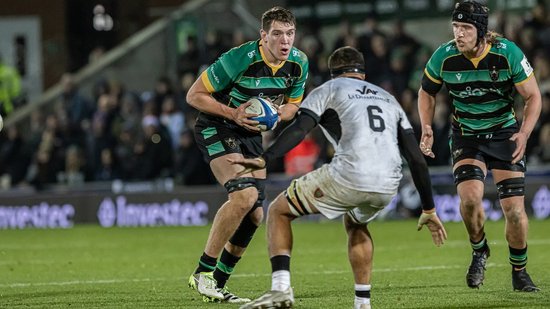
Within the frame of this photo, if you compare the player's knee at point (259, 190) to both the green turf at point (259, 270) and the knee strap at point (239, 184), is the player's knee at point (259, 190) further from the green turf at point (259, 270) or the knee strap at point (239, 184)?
the green turf at point (259, 270)

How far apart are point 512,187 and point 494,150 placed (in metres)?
0.34

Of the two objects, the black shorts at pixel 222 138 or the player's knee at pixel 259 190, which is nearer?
the player's knee at pixel 259 190

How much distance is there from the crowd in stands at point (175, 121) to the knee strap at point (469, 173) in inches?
363

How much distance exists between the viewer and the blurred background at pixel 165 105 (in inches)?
773

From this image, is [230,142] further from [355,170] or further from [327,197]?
[355,170]

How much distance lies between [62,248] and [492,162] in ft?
26.3

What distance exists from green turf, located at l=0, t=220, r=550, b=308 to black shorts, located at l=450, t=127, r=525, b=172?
1.00m

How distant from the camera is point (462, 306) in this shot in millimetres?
8305

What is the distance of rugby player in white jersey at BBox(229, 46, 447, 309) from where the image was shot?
295 inches

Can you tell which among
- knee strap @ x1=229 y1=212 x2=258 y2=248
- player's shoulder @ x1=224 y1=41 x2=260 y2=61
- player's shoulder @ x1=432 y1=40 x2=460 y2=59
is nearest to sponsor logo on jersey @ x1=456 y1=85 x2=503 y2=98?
player's shoulder @ x1=432 y1=40 x2=460 y2=59

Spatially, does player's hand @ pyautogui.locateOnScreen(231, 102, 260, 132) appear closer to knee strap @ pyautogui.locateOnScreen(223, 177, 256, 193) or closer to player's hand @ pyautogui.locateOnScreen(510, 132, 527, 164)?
knee strap @ pyautogui.locateOnScreen(223, 177, 256, 193)

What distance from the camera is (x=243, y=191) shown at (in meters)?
8.82

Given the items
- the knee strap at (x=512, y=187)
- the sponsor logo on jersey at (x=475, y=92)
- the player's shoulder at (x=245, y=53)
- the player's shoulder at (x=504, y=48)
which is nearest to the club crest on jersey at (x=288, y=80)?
the player's shoulder at (x=245, y=53)

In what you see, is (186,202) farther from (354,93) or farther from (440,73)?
(354,93)
